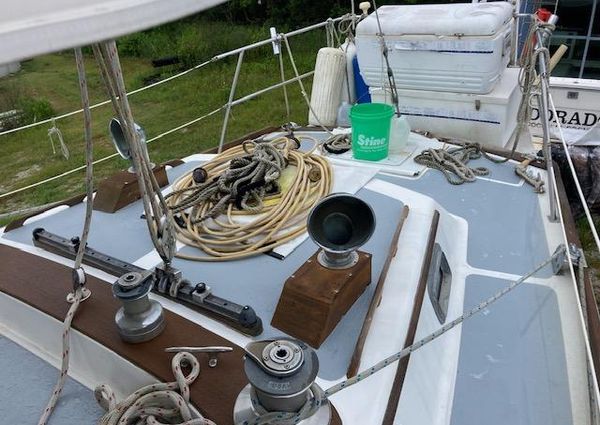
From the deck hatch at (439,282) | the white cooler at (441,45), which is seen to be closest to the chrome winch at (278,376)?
the deck hatch at (439,282)

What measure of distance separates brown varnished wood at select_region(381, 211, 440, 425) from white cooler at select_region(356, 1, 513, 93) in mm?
1631

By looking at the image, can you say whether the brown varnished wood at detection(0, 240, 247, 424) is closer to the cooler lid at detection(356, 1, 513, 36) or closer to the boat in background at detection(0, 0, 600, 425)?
the boat in background at detection(0, 0, 600, 425)

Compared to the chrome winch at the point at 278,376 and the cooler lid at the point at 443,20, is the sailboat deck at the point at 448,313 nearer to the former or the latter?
the chrome winch at the point at 278,376

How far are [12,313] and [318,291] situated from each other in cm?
99

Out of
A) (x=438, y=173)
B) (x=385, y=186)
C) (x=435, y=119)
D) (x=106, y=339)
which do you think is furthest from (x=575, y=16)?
(x=106, y=339)

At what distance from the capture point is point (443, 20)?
3.06 m

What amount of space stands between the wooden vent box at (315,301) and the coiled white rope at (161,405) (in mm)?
310

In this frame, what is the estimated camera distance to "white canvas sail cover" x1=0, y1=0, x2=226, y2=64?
0.51m

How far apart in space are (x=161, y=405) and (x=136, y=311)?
26 centimetres

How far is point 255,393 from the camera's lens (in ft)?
3.14

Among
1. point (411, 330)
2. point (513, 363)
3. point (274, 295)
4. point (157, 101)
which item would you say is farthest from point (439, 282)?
point (157, 101)

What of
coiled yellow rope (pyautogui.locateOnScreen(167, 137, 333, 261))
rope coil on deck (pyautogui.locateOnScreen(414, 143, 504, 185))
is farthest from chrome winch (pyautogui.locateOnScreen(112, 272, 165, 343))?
rope coil on deck (pyautogui.locateOnScreen(414, 143, 504, 185))

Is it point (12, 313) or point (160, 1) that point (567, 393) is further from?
point (12, 313)

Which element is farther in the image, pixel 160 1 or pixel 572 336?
pixel 572 336
